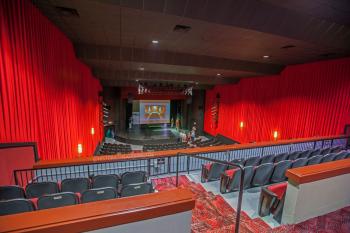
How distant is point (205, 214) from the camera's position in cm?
274

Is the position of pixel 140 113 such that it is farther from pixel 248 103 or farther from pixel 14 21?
pixel 14 21

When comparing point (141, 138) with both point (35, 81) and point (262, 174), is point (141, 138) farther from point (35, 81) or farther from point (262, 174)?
point (262, 174)

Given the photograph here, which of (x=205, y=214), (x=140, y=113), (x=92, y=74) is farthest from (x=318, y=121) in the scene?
(x=140, y=113)

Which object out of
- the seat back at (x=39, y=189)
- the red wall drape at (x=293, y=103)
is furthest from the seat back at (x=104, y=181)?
the red wall drape at (x=293, y=103)

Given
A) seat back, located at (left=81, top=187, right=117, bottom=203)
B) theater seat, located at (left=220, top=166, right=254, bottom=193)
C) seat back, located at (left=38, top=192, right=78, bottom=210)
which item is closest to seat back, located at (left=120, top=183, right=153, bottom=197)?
seat back, located at (left=81, top=187, right=117, bottom=203)

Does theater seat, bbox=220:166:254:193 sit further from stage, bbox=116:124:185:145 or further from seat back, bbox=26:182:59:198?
stage, bbox=116:124:185:145

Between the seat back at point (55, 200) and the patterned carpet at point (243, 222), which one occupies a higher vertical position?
the seat back at point (55, 200)

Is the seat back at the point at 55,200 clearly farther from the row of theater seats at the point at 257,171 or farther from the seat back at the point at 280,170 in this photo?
the seat back at the point at 280,170

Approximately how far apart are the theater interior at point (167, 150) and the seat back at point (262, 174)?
0.12 feet

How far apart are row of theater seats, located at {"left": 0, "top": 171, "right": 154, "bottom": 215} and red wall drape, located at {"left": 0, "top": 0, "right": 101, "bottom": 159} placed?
1.03m

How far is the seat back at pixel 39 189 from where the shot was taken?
2.80 metres

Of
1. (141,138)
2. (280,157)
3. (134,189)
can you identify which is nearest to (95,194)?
(134,189)

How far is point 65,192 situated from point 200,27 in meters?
4.27

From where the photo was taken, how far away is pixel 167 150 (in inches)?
177
